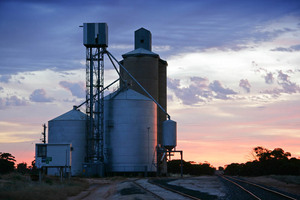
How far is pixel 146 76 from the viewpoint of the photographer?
95.6m

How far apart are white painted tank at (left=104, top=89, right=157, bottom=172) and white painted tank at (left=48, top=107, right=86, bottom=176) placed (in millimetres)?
4388

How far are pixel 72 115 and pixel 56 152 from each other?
2316 cm

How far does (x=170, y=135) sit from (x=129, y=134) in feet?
25.5

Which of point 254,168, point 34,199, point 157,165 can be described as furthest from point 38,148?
point 254,168

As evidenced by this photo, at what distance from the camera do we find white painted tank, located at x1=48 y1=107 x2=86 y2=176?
79875 millimetres

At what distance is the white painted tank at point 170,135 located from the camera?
81.9 meters

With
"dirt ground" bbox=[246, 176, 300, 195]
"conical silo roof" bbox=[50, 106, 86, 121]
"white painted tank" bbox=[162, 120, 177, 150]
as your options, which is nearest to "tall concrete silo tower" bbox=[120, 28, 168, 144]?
"conical silo roof" bbox=[50, 106, 86, 121]

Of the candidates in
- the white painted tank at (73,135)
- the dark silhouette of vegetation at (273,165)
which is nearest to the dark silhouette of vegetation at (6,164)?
the white painted tank at (73,135)

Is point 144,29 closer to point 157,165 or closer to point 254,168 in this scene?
point 157,165

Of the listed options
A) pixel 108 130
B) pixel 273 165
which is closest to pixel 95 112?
pixel 108 130

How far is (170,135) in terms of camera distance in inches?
3226

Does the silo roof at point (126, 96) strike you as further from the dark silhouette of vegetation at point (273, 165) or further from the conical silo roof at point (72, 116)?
the dark silhouette of vegetation at point (273, 165)

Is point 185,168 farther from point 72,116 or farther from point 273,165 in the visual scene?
point 72,116

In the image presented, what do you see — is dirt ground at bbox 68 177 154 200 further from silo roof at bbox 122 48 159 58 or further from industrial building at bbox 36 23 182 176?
silo roof at bbox 122 48 159 58
